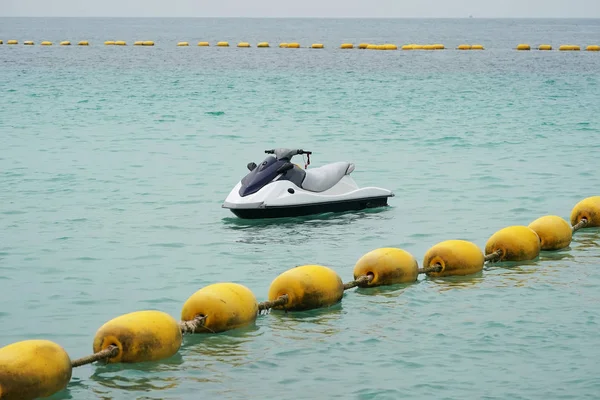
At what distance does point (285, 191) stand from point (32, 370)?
25.6 ft

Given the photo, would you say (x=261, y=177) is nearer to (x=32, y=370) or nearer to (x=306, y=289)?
(x=306, y=289)

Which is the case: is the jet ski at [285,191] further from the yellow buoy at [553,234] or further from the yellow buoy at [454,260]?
the yellow buoy at [454,260]

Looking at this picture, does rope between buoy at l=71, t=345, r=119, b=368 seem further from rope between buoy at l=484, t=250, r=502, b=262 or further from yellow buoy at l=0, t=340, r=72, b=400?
rope between buoy at l=484, t=250, r=502, b=262

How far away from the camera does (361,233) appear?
1530cm

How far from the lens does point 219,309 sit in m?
9.98

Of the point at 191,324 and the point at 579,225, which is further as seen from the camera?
the point at 579,225

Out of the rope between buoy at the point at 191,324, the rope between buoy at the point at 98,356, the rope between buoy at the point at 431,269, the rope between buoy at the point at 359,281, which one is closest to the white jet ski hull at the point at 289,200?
the rope between buoy at the point at 431,269

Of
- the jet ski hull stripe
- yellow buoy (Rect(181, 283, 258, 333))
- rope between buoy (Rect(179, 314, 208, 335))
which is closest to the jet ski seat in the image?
the jet ski hull stripe

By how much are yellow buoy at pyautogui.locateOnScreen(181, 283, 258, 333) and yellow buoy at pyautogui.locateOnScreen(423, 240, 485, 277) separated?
315 cm

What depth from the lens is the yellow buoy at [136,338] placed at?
→ 29.6 feet

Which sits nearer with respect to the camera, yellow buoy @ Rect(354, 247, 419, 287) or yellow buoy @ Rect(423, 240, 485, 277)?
yellow buoy @ Rect(354, 247, 419, 287)

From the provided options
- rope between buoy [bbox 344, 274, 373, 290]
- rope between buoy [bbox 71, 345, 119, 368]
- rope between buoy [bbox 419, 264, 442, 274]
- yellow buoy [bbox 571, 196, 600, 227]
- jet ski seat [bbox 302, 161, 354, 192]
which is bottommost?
rope between buoy [bbox 71, 345, 119, 368]

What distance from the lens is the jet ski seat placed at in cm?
1588

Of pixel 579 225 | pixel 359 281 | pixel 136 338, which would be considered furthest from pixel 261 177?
pixel 136 338
